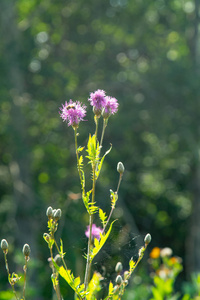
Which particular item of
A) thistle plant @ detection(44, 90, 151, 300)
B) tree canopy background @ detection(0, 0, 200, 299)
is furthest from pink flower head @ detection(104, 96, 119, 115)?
tree canopy background @ detection(0, 0, 200, 299)

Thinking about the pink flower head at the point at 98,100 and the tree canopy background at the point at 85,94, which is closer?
the pink flower head at the point at 98,100

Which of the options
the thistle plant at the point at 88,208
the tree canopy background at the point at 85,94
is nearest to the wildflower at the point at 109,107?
the thistle plant at the point at 88,208

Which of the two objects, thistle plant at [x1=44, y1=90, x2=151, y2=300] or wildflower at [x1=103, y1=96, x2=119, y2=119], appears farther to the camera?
wildflower at [x1=103, y1=96, x2=119, y2=119]

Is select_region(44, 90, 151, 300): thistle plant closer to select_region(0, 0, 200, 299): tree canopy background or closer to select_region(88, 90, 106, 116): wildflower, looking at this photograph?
select_region(88, 90, 106, 116): wildflower

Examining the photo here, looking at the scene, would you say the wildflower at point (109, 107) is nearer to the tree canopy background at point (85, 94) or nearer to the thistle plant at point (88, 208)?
the thistle plant at point (88, 208)

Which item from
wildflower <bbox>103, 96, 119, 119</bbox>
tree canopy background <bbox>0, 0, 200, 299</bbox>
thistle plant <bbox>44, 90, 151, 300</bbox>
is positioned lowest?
thistle plant <bbox>44, 90, 151, 300</bbox>

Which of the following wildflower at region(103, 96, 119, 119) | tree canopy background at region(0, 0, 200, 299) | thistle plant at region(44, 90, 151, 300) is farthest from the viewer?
tree canopy background at region(0, 0, 200, 299)

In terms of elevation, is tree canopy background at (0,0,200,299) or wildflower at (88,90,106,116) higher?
tree canopy background at (0,0,200,299)

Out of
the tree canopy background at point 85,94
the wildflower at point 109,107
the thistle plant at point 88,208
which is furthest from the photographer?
the tree canopy background at point 85,94

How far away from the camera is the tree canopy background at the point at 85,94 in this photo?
1162cm

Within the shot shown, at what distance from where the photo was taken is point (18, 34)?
37.9 ft

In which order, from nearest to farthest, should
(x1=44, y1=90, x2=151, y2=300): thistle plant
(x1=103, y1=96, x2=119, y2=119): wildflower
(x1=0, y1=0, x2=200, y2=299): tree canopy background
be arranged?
(x1=44, y1=90, x2=151, y2=300): thistle plant < (x1=103, y1=96, x2=119, y2=119): wildflower < (x1=0, y1=0, x2=200, y2=299): tree canopy background

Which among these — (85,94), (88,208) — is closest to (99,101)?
(88,208)

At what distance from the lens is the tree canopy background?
11.6m
